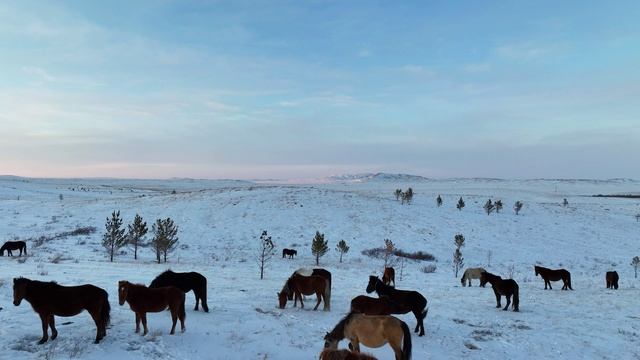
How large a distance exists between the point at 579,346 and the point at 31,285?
1380cm

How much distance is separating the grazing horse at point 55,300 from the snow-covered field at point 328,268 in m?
0.55

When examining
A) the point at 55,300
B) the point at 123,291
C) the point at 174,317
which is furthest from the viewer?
the point at 174,317

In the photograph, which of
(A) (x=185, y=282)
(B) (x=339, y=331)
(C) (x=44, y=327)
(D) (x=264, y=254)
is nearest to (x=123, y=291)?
(C) (x=44, y=327)

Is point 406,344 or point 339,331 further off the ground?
point 339,331

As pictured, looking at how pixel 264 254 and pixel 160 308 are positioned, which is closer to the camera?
pixel 160 308

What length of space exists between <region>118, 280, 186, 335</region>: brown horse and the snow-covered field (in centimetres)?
51

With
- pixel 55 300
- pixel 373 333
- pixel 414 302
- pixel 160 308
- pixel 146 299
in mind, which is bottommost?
pixel 414 302

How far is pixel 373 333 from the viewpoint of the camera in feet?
30.5

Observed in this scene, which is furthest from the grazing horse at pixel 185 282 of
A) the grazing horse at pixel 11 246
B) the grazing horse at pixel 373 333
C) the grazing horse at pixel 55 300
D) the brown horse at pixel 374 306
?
the grazing horse at pixel 11 246

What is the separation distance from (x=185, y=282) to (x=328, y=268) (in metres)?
18.5

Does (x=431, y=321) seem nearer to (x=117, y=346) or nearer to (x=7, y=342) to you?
(x=117, y=346)

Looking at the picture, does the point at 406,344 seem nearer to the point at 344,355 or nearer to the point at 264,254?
the point at 344,355

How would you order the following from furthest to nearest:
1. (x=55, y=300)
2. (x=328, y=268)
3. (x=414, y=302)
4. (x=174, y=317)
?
(x=328, y=268) < (x=414, y=302) < (x=174, y=317) < (x=55, y=300)

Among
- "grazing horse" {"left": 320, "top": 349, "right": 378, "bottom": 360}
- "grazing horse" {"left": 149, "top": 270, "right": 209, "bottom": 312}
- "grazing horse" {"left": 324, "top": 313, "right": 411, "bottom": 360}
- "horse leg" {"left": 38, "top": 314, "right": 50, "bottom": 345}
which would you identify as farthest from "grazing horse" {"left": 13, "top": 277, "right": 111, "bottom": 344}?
"grazing horse" {"left": 320, "top": 349, "right": 378, "bottom": 360}
